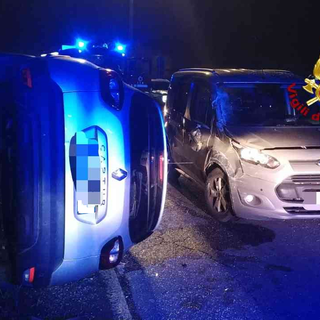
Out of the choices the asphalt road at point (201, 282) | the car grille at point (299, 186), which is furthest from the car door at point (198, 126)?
the car grille at point (299, 186)

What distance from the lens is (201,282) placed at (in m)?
3.75

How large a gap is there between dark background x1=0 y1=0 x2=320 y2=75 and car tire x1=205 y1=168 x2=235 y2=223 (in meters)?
8.80

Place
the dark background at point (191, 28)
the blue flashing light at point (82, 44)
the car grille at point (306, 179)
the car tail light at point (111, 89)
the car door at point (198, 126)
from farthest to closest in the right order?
1. the dark background at point (191, 28)
2. the blue flashing light at point (82, 44)
3. the car door at point (198, 126)
4. the car grille at point (306, 179)
5. the car tail light at point (111, 89)

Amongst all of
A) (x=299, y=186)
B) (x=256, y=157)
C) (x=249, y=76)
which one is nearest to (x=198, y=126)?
(x=249, y=76)

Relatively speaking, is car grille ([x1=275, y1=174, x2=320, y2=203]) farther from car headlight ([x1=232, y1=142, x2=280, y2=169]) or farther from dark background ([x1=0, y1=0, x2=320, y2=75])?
dark background ([x1=0, y1=0, x2=320, y2=75])

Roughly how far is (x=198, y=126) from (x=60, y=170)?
9.81 ft

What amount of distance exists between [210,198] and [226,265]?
4.22 feet

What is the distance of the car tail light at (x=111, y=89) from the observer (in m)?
2.99

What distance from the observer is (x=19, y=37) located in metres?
35.5

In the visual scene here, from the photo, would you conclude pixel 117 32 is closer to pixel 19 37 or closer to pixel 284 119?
pixel 19 37

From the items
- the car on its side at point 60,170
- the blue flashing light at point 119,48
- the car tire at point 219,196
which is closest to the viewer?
the car on its side at point 60,170

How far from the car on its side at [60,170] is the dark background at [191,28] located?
10.4 m

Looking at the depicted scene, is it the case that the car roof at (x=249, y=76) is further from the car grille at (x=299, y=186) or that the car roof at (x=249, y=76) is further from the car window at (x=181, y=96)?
the car grille at (x=299, y=186)

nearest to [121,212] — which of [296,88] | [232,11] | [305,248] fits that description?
[305,248]
